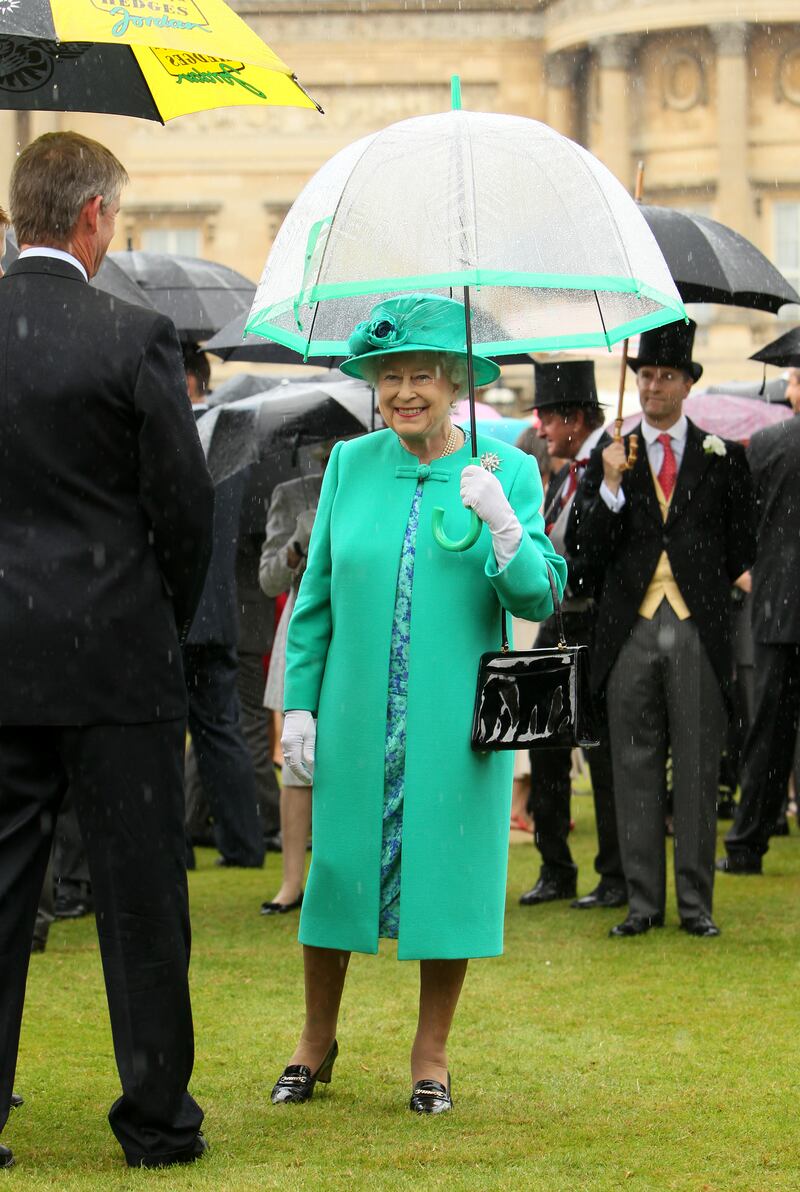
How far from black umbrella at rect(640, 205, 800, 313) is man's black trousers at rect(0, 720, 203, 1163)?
4.02 m

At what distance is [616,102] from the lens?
4362 cm

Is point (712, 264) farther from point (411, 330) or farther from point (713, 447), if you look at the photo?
point (411, 330)

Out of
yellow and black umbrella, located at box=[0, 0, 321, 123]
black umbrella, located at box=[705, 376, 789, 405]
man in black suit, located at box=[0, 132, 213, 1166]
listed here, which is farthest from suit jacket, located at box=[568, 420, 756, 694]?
black umbrella, located at box=[705, 376, 789, 405]

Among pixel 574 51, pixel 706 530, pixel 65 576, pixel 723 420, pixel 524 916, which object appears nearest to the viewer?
pixel 65 576

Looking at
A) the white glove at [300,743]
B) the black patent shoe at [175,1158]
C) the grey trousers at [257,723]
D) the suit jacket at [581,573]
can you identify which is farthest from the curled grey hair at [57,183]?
the grey trousers at [257,723]

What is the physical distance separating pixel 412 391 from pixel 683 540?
266 cm

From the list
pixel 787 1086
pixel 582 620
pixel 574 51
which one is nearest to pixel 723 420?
pixel 582 620

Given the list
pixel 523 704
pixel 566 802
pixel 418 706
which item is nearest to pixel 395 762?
pixel 418 706

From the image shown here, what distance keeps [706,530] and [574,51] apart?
39476mm

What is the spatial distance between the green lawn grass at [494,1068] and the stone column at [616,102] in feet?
123

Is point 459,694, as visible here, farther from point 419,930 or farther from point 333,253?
point 333,253

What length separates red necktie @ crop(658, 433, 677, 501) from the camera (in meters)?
7.38

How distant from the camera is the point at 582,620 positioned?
26.1ft

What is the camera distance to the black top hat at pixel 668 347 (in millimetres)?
7285
